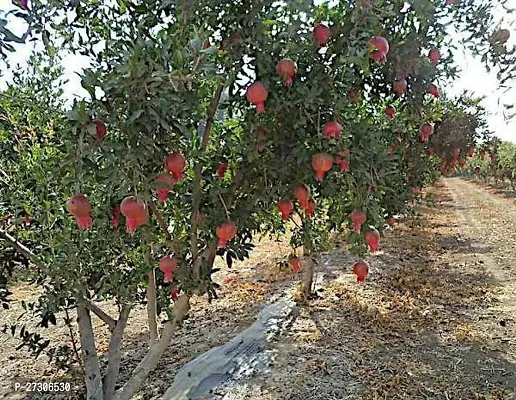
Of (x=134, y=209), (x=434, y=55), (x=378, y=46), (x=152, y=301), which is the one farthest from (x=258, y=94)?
(x=152, y=301)

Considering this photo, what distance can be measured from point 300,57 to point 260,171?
45 cm

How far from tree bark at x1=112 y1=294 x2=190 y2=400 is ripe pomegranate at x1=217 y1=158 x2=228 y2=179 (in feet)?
1.79

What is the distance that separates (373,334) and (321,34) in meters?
3.05

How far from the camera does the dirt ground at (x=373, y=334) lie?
10.8 feet

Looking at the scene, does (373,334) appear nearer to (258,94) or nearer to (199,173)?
(199,173)

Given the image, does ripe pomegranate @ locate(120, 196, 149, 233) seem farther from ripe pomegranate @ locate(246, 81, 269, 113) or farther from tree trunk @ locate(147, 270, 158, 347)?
tree trunk @ locate(147, 270, 158, 347)

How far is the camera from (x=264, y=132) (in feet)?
6.00

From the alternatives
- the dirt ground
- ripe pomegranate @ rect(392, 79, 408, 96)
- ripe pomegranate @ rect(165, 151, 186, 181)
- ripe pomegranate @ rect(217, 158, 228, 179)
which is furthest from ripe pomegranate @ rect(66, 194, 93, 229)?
the dirt ground

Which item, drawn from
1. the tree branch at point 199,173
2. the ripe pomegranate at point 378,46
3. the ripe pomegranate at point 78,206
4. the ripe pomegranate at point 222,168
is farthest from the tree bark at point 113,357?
the ripe pomegranate at point 378,46

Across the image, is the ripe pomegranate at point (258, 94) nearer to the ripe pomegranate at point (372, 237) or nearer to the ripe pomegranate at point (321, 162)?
the ripe pomegranate at point (321, 162)

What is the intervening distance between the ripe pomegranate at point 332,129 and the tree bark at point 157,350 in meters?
0.96

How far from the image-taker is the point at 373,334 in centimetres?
417

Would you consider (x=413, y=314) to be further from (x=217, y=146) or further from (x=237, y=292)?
(x=217, y=146)

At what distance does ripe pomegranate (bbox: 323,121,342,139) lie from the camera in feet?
5.39
